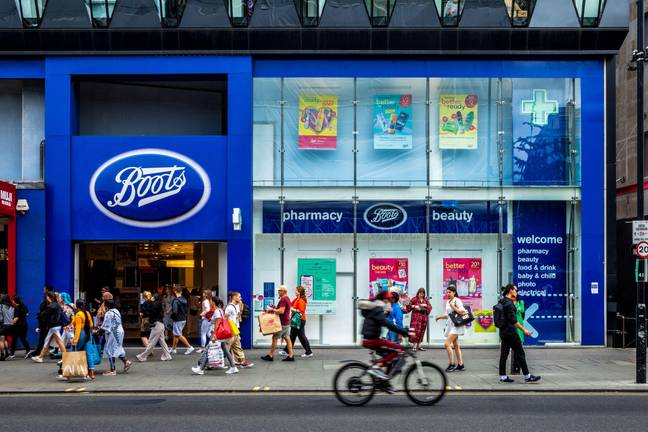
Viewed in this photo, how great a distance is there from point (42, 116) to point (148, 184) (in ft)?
12.5

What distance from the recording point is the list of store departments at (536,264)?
20.2m

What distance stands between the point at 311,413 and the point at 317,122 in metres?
10.8

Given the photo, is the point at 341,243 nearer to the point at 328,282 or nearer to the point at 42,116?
the point at 328,282

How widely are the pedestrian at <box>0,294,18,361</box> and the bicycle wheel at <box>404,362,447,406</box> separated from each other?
35.4ft

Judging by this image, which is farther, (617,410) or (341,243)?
(341,243)

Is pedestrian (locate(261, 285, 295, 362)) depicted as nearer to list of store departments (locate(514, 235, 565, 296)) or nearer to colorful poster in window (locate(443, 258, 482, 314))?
colorful poster in window (locate(443, 258, 482, 314))

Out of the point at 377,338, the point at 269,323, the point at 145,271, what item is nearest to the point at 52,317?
the point at 269,323

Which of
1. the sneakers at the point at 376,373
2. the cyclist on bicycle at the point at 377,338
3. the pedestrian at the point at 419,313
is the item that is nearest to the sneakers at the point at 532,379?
the cyclist on bicycle at the point at 377,338

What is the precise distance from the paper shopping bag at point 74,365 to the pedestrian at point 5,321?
15.6 feet

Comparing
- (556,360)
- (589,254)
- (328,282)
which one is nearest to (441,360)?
(556,360)

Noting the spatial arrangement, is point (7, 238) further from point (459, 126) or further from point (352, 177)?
point (459, 126)

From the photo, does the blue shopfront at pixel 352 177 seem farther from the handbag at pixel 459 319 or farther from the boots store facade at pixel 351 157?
the handbag at pixel 459 319

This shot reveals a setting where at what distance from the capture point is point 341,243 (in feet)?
66.6

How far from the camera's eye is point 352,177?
20.4 metres
